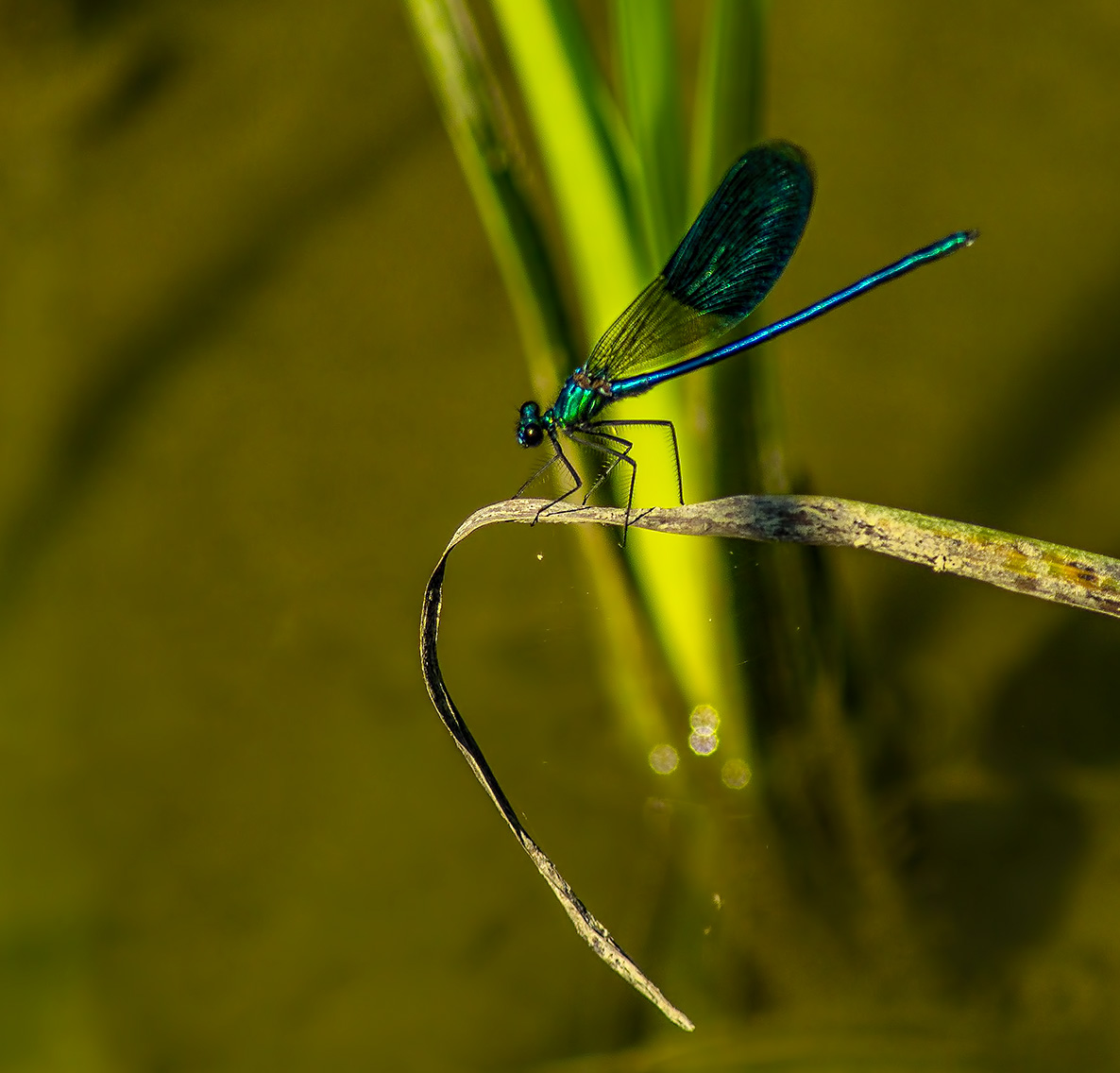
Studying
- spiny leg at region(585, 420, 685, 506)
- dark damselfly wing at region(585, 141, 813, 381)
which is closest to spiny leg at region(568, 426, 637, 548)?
spiny leg at region(585, 420, 685, 506)

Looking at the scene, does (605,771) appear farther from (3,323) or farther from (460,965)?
(3,323)

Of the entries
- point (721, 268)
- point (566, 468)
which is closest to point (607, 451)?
point (566, 468)

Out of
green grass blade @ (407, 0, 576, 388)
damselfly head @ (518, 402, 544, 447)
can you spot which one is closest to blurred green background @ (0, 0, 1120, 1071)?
damselfly head @ (518, 402, 544, 447)

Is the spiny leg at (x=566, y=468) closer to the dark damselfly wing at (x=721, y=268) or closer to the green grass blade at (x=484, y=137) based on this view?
the dark damselfly wing at (x=721, y=268)

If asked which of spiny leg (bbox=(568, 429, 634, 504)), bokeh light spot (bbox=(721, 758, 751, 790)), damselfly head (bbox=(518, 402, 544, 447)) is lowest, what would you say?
bokeh light spot (bbox=(721, 758, 751, 790))

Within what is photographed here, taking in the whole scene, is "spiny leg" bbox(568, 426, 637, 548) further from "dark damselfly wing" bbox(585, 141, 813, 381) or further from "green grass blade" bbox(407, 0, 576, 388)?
"green grass blade" bbox(407, 0, 576, 388)

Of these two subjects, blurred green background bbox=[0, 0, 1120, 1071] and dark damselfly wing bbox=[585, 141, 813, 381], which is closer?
dark damselfly wing bbox=[585, 141, 813, 381]

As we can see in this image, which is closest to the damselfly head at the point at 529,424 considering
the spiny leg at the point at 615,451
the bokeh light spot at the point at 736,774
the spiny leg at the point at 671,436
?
the spiny leg at the point at 615,451

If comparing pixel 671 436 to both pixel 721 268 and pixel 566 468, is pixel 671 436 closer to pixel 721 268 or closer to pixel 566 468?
pixel 566 468

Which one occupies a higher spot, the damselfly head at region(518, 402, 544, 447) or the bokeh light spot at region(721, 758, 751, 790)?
the damselfly head at region(518, 402, 544, 447)
